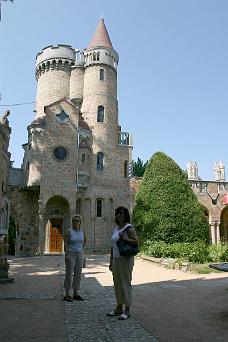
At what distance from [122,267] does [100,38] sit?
107 feet

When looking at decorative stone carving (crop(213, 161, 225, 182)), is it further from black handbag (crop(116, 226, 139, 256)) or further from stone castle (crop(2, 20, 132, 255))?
black handbag (crop(116, 226, 139, 256))

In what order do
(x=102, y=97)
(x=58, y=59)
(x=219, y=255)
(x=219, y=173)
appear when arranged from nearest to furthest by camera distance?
(x=219, y=255) < (x=102, y=97) < (x=58, y=59) < (x=219, y=173)

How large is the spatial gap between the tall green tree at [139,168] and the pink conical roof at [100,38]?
21.7 metres

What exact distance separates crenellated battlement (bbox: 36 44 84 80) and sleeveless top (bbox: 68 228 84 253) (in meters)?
29.4

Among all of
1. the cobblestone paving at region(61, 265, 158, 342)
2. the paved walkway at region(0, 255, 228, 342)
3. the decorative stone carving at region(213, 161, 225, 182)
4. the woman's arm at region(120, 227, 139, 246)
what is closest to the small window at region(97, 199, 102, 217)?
the decorative stone carving at region(213, 161, 225, 182)

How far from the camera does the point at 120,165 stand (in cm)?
3088

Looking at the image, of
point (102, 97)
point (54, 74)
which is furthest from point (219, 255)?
point (54, 74)

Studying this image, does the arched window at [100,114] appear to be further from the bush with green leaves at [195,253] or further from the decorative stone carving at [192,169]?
the bush with green leaves at [195,253]

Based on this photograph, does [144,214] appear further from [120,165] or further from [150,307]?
[150,307]

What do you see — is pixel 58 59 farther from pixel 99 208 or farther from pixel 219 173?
pixel 219 173

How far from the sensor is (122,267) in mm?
5641

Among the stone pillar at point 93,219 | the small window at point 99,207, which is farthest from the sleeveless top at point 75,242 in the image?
the small window at point 99,207

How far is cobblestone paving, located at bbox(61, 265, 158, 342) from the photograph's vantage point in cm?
432

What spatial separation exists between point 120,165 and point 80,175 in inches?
182
